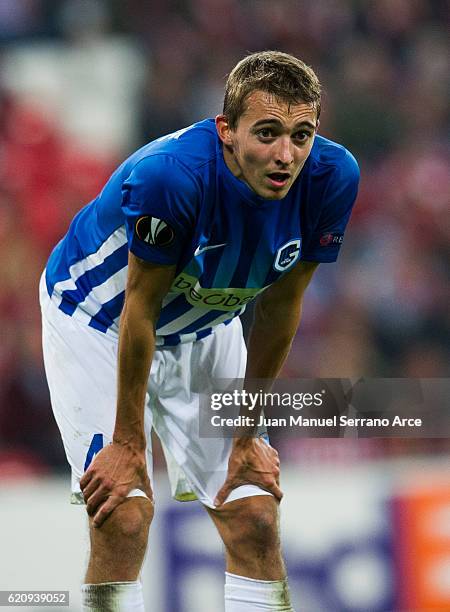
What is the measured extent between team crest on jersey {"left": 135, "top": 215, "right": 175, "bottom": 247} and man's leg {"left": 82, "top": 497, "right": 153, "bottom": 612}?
0.73 meters

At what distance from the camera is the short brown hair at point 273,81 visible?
281 centimetres

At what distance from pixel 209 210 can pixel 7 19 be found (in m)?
4.90

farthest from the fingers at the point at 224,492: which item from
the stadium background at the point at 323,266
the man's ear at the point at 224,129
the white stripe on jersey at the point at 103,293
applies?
the stadium background at the point at 323,266

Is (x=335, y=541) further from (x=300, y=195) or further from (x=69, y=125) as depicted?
(x=69, y=125)

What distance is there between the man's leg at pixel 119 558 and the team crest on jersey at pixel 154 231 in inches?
28.7

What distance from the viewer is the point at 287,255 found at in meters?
3.11

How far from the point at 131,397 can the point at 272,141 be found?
78cm

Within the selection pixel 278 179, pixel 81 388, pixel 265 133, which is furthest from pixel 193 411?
pixel 265 133

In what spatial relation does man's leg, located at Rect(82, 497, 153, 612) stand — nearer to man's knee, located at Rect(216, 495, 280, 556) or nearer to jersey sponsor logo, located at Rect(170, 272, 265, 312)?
man's knee, located at Rect(216, 495, 280, 556)

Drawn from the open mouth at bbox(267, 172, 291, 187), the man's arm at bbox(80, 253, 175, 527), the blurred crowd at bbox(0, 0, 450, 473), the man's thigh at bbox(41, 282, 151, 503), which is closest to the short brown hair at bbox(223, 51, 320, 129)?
the open mouth at bbox(267, 172, 291, 187)

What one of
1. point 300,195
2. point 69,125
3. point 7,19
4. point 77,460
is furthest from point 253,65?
point 7,19

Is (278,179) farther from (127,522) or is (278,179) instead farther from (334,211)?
(127,522)

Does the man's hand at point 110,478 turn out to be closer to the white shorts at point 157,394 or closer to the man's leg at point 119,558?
the man's leg at point 119,558

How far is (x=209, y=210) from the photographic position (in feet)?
9.66
